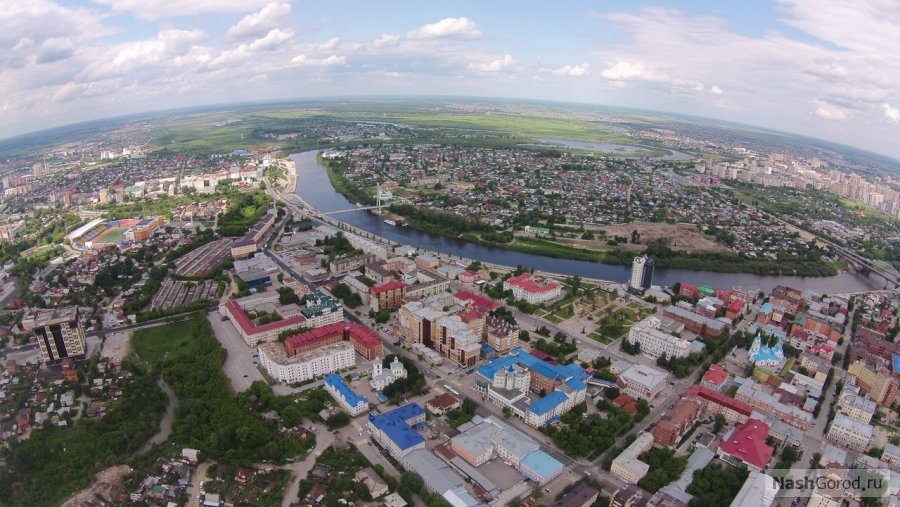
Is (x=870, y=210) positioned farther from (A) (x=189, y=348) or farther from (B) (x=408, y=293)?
(A) (x=189, y=348)

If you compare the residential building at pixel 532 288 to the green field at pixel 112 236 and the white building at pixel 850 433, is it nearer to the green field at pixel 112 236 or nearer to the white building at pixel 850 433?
the white building at pixel 850 433

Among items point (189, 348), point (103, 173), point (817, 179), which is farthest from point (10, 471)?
point (817, 179)

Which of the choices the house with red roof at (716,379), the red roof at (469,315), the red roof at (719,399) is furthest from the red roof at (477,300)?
the house with red roof at (716,379)

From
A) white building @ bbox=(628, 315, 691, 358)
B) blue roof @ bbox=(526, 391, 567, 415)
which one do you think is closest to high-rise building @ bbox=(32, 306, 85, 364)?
blue roof @ bbox=(526, 391, 567, 415)

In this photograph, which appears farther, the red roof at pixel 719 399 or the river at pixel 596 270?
the river at pixel 596 270

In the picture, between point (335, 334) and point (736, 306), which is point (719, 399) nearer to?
point (736, 306)

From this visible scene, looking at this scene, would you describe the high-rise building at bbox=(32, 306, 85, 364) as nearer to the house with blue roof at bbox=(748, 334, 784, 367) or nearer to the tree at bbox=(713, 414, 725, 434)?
the tree at bbox=(713, 414, 725, 434)
